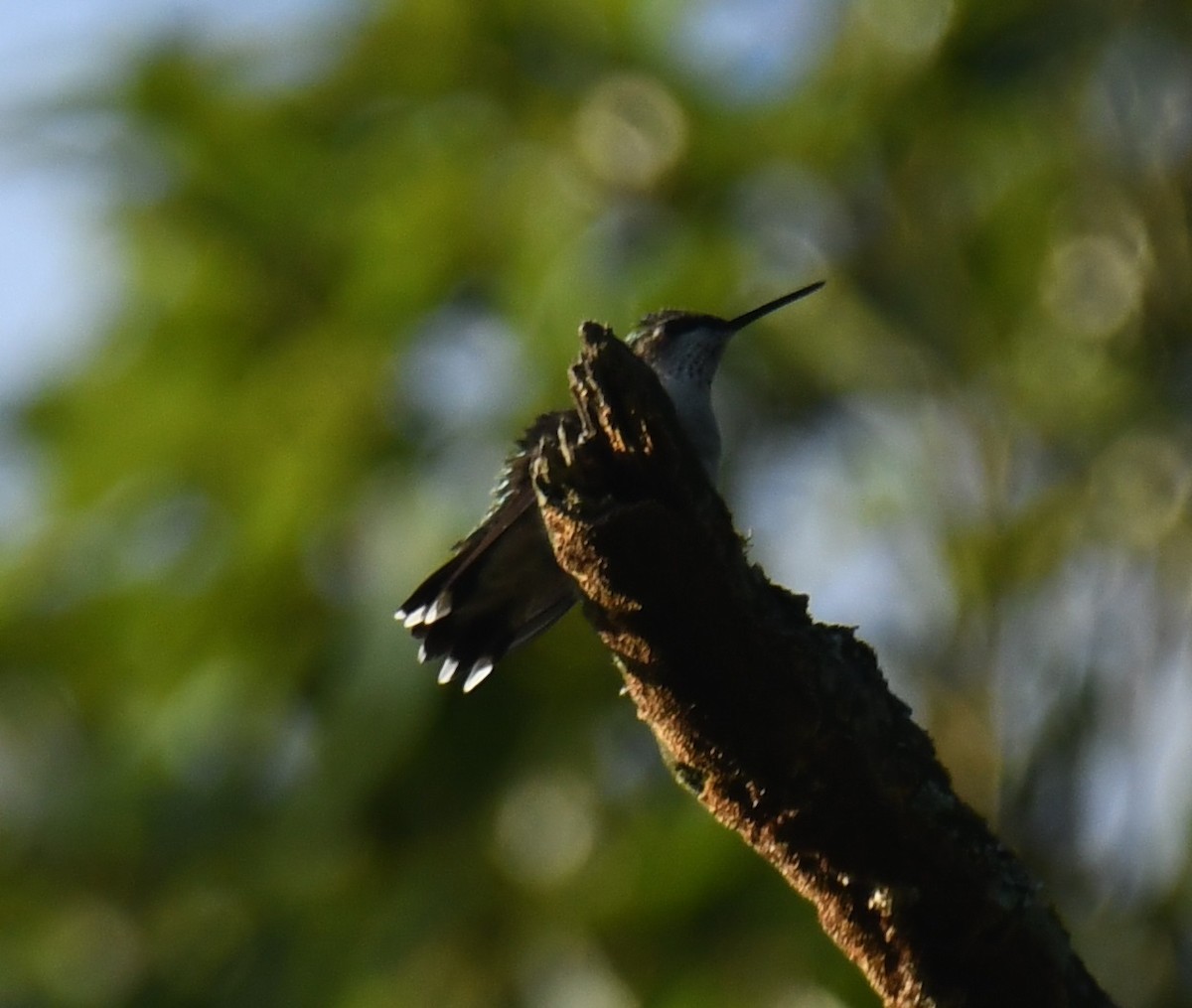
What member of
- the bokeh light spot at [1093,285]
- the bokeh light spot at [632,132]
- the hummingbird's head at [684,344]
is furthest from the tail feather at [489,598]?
the bokeh light spot at [1093,285]

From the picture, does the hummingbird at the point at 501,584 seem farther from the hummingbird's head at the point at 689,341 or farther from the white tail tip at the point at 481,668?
the hummingbird's head at the point at 689,341

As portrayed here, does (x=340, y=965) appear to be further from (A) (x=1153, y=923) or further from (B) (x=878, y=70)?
(B) (x=878, y=70)

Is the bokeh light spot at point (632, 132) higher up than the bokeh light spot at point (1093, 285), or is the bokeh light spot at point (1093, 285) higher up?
the bokeh light spot at point (632, 132)

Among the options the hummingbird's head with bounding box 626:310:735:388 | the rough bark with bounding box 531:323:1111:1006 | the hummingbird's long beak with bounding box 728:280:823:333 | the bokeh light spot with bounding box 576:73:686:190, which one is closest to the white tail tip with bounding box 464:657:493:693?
the hummingbird's head with bounding box 626:310:735:388

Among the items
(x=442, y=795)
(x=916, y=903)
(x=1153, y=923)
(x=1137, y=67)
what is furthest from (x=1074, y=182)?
(x=916, y=903)

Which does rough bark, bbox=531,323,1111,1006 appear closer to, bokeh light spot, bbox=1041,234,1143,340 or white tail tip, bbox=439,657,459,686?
white tail tip, bbox=439,657,459,686

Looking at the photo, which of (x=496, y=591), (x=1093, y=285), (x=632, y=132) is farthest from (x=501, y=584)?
(x=1093, y=285)
